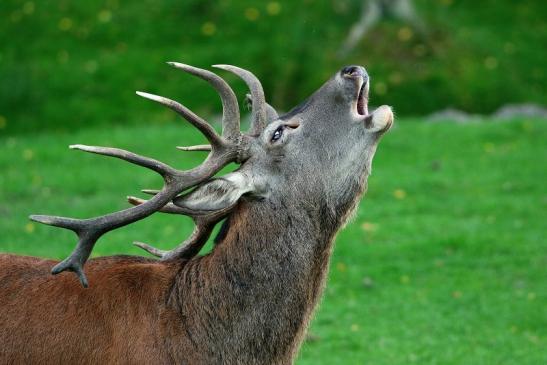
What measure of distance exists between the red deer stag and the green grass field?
10.2 ft

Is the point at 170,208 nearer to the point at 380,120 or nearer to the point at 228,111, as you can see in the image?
the point at 228,111

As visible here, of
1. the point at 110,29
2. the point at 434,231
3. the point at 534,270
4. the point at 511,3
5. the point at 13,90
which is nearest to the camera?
the point at 534,270

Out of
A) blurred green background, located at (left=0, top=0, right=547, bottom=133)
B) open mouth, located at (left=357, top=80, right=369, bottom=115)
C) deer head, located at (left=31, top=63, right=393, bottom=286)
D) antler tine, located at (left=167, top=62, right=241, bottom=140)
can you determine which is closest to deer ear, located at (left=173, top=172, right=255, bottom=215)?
deer head, located at (left=31, top=63, right=393, bottom=286)

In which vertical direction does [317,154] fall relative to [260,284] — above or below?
above

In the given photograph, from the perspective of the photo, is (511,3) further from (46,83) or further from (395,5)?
(46,83)

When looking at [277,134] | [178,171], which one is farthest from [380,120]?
[178,171]

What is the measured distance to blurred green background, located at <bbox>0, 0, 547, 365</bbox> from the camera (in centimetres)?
1005

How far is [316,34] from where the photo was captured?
19.7 metres

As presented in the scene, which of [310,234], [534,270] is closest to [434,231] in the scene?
[534,270]

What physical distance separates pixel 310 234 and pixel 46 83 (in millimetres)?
13212

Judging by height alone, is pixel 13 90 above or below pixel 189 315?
below

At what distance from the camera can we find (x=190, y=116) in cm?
590

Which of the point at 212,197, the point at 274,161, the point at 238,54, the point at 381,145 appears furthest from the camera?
the point at 238,54

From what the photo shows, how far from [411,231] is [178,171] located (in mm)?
6736
